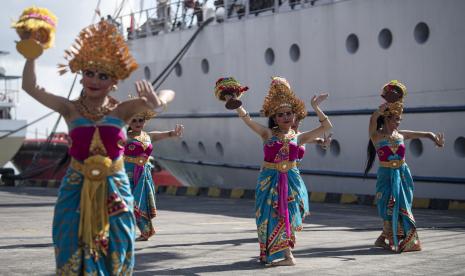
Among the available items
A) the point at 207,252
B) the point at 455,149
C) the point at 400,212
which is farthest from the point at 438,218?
the point at 207,252

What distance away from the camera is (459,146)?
1588 cm

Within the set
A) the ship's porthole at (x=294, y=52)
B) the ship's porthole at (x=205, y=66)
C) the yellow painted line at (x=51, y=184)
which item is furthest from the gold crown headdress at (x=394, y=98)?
the yellow painted line at (x=51, y=184)

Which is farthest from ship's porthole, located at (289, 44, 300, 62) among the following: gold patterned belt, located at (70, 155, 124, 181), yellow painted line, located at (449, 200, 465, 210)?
gold patterned belt, located at (70, 155, 124, 181)

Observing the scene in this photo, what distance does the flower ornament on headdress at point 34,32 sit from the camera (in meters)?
5.86

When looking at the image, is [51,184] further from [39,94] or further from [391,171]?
[39,94]

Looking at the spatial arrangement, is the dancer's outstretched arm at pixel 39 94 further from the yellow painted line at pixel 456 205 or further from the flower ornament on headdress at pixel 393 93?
the yellow painted line at pixel 456 205

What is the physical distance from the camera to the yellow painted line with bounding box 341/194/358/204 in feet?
58.6

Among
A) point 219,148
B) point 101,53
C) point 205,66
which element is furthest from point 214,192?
point 101,53

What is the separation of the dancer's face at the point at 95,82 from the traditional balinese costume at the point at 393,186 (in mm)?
4728

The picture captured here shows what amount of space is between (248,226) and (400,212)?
3.60 meters

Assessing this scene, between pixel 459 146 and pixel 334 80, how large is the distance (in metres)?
3.24

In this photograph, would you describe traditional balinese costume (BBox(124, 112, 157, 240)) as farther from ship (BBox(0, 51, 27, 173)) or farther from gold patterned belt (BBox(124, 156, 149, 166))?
ship (BBox(0, 51, 27, 173))

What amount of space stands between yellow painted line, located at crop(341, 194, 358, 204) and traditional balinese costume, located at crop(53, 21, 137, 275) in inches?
475

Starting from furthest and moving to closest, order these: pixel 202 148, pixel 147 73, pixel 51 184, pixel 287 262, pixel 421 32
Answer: pixel 51 184, pixel 147 73, pixel 202 148, pixel 421 32, pixel 287 262
